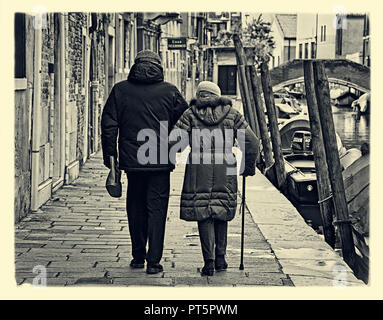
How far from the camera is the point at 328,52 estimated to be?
21.1 m

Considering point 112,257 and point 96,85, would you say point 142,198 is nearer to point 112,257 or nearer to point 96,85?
point 112,257

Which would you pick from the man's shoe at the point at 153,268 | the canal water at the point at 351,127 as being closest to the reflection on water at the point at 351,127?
the canal water at the point at 351,127

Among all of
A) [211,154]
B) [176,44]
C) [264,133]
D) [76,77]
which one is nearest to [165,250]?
[211,154]

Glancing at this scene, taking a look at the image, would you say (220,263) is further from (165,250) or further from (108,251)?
(108,251)

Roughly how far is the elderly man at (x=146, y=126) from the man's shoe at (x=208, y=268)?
0.40 meters

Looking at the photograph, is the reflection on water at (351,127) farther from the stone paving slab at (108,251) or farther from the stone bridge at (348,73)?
the stone paving slab at (108,251)

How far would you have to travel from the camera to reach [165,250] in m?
7.42

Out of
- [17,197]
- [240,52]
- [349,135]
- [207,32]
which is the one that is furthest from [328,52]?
[207,32]

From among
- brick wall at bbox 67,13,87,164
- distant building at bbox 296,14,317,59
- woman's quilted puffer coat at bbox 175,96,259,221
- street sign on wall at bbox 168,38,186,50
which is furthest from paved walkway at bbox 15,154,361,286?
street sign on wall at bbox 168,38,186,50

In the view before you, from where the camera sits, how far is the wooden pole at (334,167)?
9.59 metres

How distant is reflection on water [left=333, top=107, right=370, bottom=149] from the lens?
26.7 m

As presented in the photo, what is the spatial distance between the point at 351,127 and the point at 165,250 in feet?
85.0

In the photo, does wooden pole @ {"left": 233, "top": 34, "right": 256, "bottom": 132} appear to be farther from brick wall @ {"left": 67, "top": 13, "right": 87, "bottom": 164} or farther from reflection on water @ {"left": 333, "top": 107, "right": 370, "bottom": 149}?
reflection on water @ {"left": 333, "top": 107, "right": 370, "bottom": 149}

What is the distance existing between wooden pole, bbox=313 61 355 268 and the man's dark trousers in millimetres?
3713
